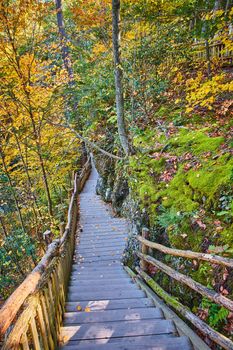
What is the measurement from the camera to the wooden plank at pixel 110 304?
13.7 ft

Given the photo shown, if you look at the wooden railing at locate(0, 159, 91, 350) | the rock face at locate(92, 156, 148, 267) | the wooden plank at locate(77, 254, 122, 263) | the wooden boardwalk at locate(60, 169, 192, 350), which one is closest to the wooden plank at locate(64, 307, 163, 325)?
the wooden boardwalk at locate(60, 169, 192, 350)

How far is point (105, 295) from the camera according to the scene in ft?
15.8

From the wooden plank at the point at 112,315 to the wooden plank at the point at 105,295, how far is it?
0.79 metres

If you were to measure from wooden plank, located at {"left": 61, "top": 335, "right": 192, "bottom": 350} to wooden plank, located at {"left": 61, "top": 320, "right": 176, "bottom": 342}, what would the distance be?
109 mm

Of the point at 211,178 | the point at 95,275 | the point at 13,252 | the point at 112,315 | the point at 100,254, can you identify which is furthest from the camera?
the point at 13,252

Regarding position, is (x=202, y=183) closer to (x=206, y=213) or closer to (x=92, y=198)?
(x=206, y=213)

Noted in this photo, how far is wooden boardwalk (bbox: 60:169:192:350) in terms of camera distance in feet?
10.0

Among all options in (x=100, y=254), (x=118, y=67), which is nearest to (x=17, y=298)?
(x=100, y=254)

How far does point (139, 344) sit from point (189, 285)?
0.96 m

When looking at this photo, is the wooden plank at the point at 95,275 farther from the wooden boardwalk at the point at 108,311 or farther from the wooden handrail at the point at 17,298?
the wooden handrail at the point at 17,298

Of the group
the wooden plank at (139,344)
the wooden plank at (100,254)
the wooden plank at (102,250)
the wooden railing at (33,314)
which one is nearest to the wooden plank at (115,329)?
the wooden plank at (139,344)

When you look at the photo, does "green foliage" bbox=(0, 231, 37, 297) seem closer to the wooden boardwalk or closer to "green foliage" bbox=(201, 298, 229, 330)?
the wooden boardwalk

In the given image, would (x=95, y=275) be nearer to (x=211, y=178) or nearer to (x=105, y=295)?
(x=105, y=295)

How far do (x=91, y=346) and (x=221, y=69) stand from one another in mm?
10269
